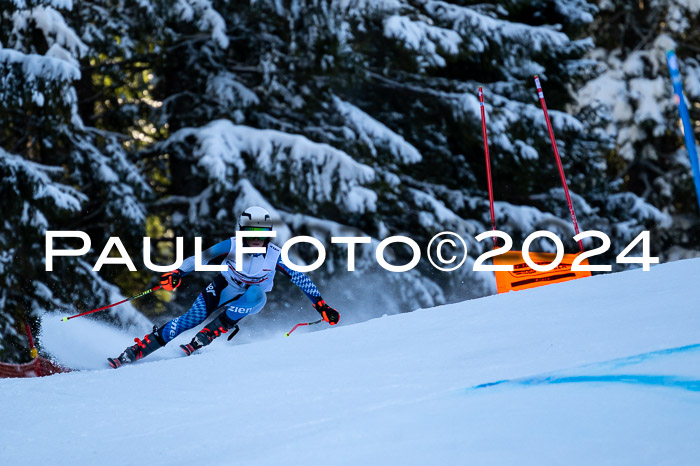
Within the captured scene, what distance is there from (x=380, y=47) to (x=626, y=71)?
589cm

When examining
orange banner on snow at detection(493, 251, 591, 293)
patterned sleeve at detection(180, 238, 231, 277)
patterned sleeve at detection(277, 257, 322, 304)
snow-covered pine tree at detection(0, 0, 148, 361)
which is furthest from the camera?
snow-covered pine tree at detection(0, 0, 148, 361)

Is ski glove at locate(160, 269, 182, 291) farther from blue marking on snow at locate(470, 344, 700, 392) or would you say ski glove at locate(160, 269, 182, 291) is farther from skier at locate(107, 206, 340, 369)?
blue marking on snow at locate(470, 344, 700, 392)

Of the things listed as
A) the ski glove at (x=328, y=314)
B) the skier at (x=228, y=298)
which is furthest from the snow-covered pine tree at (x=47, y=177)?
the ski glove at (x=328, y=314)

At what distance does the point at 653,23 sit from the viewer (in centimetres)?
1788

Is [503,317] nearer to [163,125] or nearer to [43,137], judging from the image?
[43,137]

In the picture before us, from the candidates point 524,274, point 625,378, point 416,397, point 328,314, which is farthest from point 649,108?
point 416,397

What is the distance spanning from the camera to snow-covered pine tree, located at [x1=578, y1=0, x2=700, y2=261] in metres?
16.4

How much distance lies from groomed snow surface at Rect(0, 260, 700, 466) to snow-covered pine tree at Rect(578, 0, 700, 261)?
1113 centimetres

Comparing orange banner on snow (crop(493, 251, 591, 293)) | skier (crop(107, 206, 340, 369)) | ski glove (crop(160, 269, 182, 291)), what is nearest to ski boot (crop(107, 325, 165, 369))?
skier (crop(107, 206, 340, 369))

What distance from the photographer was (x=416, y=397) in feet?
12.5

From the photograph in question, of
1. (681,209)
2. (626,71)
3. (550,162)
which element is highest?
(626,71)

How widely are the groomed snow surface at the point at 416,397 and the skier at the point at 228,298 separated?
0.69 m

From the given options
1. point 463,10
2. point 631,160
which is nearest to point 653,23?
point 631,160

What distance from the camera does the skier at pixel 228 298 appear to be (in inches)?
249
